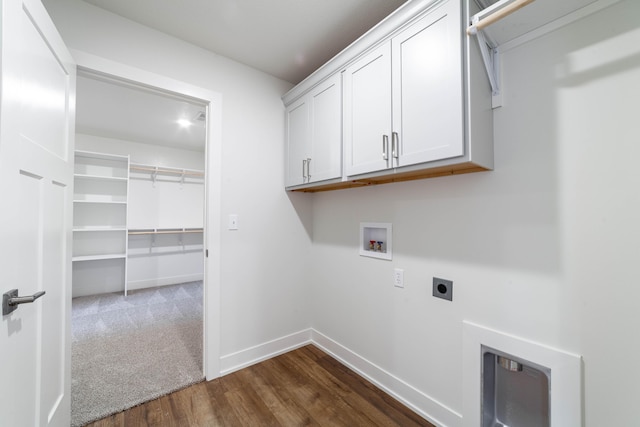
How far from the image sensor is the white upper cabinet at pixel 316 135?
70.4 inches

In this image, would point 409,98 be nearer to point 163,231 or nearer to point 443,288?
point 443,288

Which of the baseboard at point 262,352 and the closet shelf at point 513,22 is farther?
the baseboard at point 262,352

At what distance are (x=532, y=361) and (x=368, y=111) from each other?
60.3 inches

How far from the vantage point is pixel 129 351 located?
2328 millimetres

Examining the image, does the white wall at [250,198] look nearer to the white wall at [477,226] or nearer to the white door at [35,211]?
the white wall at [477,226]

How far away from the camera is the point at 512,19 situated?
1114 millimetres

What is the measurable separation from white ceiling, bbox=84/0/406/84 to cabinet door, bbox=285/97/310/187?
41 centimetres

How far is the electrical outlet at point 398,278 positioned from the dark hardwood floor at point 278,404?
30.7 inches

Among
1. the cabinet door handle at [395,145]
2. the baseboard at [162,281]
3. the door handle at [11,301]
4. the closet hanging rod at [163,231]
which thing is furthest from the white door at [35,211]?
the baseboard at [162,281]

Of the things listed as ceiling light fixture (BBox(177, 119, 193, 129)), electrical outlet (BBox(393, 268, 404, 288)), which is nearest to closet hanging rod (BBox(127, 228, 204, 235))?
ceiling light fixture (BBox(177, 119, 193, 129))

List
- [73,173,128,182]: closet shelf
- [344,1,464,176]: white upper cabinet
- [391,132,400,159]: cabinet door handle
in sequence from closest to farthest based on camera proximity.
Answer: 1. [344,1,464,176]: white upper cabinet
2. [391,132,400,159]: cabinet door handle
3. [73,173,128,182]: closet shelf

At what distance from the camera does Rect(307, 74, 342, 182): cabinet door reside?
5.81 feet

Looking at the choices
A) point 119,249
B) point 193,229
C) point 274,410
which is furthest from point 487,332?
point 119,249

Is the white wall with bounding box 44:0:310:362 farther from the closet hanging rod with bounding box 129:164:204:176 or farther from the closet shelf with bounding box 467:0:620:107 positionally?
the closet hanging rod with bounding box 129:164:204:176
